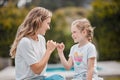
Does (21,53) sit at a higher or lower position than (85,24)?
lower

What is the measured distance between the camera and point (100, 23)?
10.4 meters

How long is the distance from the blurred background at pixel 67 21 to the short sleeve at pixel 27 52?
6.91 metres

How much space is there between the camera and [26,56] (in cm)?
298

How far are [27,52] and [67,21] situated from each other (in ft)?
25.2

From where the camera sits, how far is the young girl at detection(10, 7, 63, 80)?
296 cm

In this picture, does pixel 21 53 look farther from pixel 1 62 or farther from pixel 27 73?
pixel 1 62

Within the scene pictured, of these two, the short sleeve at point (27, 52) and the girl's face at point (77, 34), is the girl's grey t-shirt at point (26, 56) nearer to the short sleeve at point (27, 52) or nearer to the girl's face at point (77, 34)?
the short sleeve at point (27, 52)

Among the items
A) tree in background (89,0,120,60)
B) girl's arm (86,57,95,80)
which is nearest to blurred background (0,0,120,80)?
tree in background (89,0,120,60)

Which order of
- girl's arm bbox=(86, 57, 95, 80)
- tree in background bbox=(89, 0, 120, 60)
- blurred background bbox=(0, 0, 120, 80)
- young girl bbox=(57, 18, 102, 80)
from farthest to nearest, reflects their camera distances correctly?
tree in background bbox=(89, 0, 120, 60), blurred background bbox=(0, 0, 120, 80), young girl bbox=(57, 18, 102, 80), girl's arm bbox=(86, 57, 95, 80)

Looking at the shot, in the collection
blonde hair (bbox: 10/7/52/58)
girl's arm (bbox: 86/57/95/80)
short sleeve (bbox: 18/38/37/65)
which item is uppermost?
blonde hair (bbox: 10/7/52/58)

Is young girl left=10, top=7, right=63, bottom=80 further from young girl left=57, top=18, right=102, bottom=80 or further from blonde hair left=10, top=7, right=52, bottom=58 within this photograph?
young girl left=57, top=18, right=102, bottom=80

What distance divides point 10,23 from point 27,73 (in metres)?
7.11

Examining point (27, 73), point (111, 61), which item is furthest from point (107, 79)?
point (27, 73)

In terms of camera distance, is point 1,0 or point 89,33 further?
point 1,0
